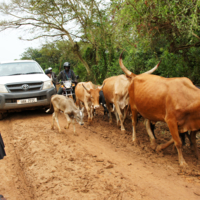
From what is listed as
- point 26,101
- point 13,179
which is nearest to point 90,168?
point 13,179

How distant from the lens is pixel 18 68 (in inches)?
353

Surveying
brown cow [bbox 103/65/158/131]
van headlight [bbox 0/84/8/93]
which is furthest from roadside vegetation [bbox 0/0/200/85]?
van headlight [bbox 0/84/8/93]

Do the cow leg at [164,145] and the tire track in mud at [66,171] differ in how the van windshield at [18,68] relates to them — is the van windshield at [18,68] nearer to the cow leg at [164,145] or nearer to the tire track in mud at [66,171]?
the tire track in mud at [66,171]

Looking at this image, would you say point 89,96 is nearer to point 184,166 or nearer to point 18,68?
point 18,68

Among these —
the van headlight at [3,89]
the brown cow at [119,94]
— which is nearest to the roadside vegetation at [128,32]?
the brown cow at [119,94]

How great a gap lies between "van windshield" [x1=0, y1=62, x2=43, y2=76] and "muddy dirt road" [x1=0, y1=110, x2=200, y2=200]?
9.85 feet

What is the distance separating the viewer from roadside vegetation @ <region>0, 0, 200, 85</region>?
660 cm

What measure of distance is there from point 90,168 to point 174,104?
2.05 meters

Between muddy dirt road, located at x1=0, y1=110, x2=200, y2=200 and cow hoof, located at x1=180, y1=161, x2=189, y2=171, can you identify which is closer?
muddy dirt road, located at x1=0, y1=110, x2=200, y2=200

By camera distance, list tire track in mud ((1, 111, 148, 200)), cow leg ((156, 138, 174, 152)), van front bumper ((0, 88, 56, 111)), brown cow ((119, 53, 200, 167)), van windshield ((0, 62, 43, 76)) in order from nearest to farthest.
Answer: tire track in mud ((1, 111, 148, 200)) → brown cow ((119, 53, 200, 167)) → cow leg ((156, 138, 174, 152)) → van front bumper ((0, 88, 56, 111)) → van windshield ((0, 62, 43, 76))

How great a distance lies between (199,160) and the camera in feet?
15.2

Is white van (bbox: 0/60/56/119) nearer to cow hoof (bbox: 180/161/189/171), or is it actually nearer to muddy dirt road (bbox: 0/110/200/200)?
muddy dirt road (bbox: 0/110/200/200)

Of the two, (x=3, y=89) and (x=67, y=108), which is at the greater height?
(x=3, y=89)

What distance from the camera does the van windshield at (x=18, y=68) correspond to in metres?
8.64
